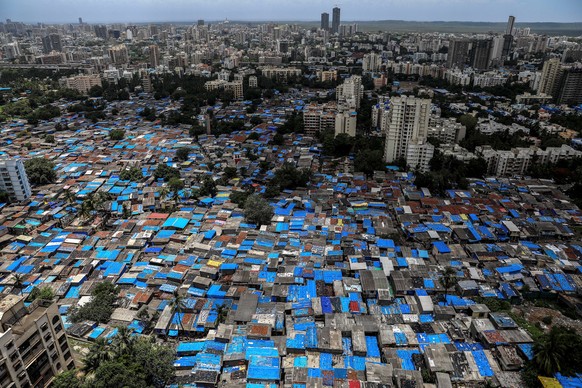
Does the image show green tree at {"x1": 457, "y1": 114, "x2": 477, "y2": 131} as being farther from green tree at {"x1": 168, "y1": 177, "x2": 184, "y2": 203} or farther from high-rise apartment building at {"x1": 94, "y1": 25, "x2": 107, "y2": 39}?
high-rise apartment building at {"x1": 94, "y1": 25, "x2": 107, "y2": 39}

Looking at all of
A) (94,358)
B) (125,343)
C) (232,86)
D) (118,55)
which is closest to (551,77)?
(232,86)

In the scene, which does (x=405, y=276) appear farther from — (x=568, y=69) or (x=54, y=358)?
(x=568, y=69)

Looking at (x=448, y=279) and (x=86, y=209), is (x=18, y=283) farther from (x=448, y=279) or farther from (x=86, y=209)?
(x=448, y=279)

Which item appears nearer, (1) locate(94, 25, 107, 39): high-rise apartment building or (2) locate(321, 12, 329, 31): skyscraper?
(1) locate(94, 25, 107, 39): high-rise apartment building

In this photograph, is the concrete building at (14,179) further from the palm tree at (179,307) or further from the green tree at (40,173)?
the palm tree at (179,307)

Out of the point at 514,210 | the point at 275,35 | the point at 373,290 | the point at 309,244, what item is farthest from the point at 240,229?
the point at 275,35

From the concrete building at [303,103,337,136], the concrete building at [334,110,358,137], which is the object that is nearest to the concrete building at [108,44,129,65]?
the concrete building at [303,103,337,136]

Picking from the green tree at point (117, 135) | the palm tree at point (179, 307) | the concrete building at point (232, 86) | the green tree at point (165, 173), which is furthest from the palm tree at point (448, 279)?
the concrete building at point (232, 86)
